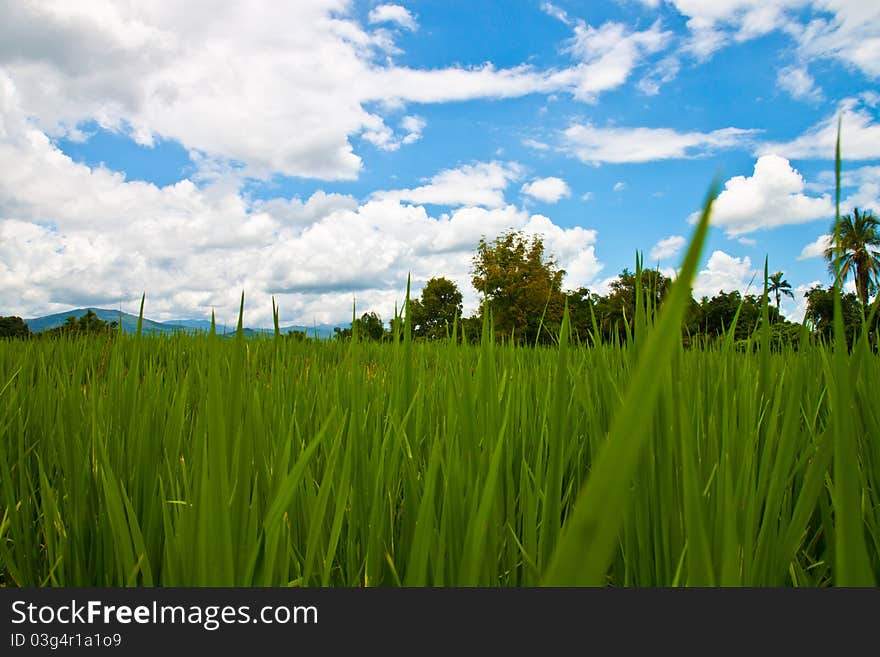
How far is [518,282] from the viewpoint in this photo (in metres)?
28.6

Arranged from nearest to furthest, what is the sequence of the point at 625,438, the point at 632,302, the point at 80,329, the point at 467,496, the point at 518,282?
the point at 625,438 → the point at 467,496 → the point at 632,302 → the point at 80,329 → the point at 518,282

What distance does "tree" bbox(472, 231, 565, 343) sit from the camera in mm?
26531

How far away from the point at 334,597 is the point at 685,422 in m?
0.41

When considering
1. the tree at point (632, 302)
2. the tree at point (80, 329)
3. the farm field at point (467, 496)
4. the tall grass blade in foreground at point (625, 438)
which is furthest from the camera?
the tree at point (80, 329)

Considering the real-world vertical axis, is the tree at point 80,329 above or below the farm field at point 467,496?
above

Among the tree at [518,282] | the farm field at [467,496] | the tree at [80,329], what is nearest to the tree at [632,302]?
the farm field at [467,496]

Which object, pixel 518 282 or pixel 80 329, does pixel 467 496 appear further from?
pixel 518 282

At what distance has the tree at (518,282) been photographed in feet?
87.0

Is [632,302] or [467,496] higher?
[632,302]

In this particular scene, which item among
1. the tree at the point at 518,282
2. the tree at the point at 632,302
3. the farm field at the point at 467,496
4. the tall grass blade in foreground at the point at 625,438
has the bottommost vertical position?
the farm field at the point at 467,496

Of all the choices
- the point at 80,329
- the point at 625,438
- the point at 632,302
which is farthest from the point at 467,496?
the point at 80,329

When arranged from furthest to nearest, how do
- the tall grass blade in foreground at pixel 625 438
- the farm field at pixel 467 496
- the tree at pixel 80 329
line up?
the tree at pixel 80 329 → the farm field at pixel 467 496 → the tall grass blade in foreground at pixel 625 438

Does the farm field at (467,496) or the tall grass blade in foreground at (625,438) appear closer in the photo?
the tall grass blade in foreground at (625,438)

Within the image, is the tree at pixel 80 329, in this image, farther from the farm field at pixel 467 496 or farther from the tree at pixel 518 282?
the tree at pixel 518 282
